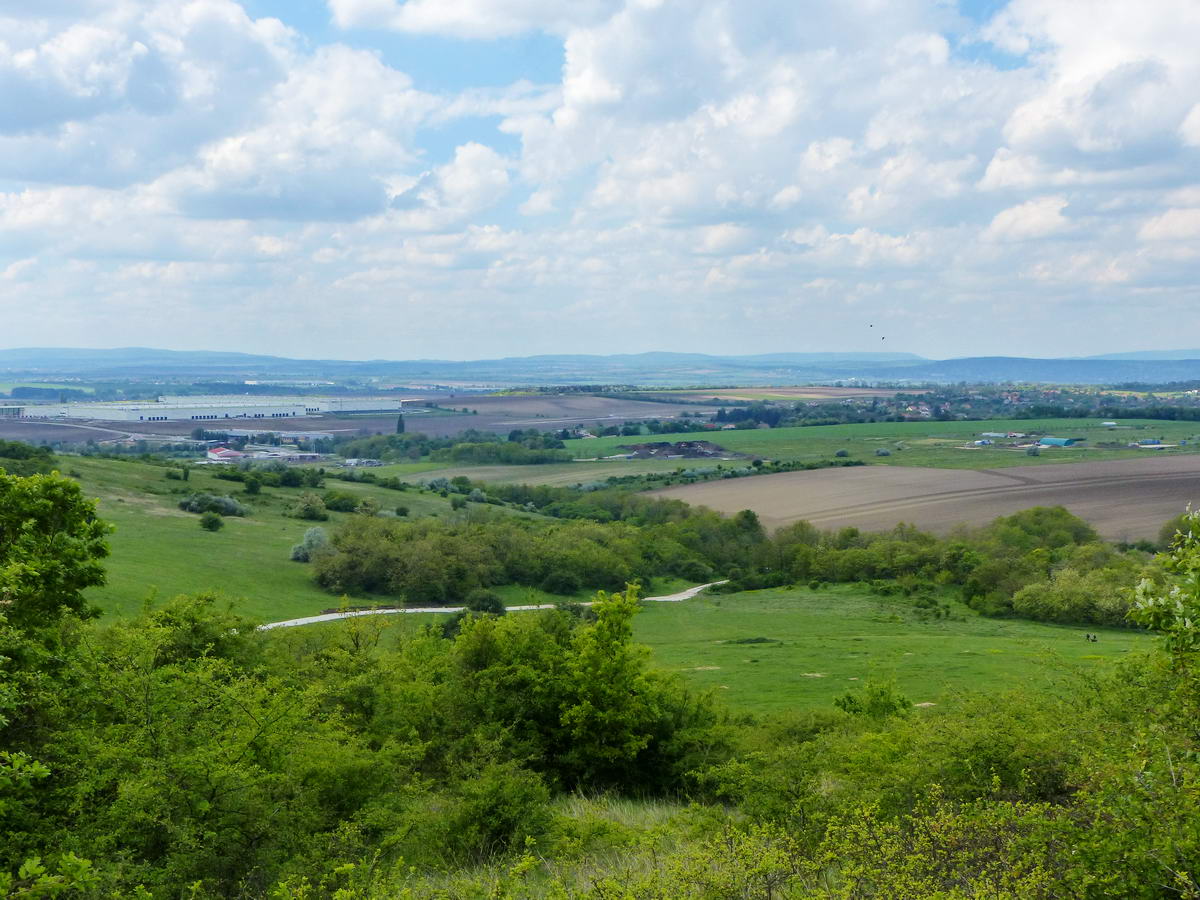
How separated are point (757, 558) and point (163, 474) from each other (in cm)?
6550

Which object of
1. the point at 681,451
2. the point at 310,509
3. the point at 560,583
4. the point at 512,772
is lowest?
the point at 560,583

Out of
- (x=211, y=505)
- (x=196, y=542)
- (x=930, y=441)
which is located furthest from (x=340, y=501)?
(x=930, y=441)

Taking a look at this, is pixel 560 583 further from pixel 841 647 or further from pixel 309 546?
pixel 841 647

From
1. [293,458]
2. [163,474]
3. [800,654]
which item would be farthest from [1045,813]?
[293,458]

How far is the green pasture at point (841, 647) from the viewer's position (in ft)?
149

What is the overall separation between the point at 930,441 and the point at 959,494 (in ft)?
182

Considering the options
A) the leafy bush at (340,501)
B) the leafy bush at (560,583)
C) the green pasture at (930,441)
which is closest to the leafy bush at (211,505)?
the leafy bush at (340,501)

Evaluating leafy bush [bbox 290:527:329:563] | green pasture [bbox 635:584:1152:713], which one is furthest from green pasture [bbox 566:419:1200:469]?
leafy bush [bbox 290:527:329:563]

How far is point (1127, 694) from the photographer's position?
74.0 ft

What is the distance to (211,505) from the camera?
9212 cm

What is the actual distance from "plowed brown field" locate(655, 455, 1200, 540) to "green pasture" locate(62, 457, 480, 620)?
118 ft

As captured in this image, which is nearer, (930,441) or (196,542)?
(196,542)

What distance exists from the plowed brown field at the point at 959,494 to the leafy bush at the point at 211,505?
2019 inches

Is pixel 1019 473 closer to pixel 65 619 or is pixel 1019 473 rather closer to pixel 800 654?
pixel 800 654
